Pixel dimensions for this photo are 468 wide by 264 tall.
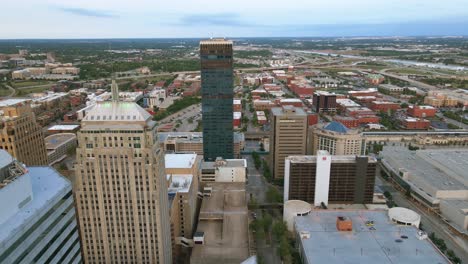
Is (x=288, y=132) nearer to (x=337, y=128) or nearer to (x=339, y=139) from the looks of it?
(x=337, y=128)

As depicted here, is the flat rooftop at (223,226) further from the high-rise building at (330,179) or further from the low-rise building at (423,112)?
the low-rise building at (423,112)

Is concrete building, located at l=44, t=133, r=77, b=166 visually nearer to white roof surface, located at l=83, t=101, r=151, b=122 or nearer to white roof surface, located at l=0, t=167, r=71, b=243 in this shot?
white roof surface, located at l=83, t=101, r=151, b=122

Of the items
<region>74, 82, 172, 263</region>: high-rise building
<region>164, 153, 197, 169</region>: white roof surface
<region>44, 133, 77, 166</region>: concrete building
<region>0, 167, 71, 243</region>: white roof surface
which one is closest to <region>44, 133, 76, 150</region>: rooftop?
<region>44, 133, 77, 166</region>: concrete building

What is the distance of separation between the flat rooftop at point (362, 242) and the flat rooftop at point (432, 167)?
2365 cm

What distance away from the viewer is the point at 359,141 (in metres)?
102

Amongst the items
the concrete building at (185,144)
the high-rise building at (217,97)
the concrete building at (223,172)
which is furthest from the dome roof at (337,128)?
the concrete building at (185,144)

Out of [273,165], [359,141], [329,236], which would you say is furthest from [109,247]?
[359,141]

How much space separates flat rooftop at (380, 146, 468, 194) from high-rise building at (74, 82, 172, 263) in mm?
76863

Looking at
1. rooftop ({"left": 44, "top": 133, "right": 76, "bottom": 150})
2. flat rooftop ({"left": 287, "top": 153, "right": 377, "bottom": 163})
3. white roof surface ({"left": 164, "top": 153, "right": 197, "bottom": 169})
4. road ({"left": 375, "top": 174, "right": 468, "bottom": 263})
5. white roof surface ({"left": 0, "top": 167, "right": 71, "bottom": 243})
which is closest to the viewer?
white roof surface ({"left": 0, "top": 167, "right": 71, "bottom": 243})

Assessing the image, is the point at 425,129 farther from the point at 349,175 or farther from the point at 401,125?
the point at 349,175

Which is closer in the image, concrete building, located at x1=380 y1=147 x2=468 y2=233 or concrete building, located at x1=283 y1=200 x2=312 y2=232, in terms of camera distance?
concrete building, located at x1=283 y1=200 x2=312 y2=232

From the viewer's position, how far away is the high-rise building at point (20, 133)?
→ 6812 centimetres

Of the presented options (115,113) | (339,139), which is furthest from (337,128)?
(115,113)

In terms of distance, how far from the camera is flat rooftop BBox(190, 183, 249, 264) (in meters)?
68.1
